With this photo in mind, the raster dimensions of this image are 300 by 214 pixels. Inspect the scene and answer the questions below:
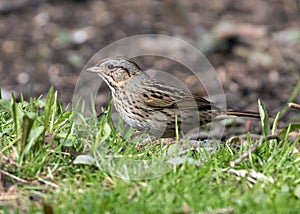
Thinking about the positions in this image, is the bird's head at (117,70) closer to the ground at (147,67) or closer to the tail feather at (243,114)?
the ground at (147,67)

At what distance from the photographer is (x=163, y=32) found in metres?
11.3

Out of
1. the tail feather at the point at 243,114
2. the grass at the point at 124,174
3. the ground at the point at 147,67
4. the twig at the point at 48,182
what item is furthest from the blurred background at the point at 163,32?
the twig at the point at 48,182

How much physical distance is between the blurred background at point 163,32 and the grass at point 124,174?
13.8ft

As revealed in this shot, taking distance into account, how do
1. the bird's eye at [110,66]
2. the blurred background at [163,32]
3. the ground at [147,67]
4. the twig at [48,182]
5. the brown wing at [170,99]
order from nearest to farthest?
the ground at [147,67]
the twig at [48,182]
the brown wing at [170,99]
the bird's eye at [110,66]
the blurred background at [163,32]

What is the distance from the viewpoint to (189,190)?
13.0 feet

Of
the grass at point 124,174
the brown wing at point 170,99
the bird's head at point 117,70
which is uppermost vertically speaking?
the bird's head at point 117,70

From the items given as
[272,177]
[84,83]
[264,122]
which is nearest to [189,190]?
[272,177]

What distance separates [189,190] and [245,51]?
7034 millimetres

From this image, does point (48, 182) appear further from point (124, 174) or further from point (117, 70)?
point (117, 70)

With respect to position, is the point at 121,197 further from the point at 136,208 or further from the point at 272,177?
the point at 272,177

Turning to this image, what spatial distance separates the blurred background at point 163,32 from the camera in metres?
9.84

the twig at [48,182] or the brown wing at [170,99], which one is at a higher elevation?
the brown wing at [170,99]

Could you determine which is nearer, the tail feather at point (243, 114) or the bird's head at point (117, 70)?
the bird's head at point (117, 70)

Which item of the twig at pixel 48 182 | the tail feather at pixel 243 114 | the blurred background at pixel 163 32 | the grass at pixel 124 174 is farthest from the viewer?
the blurred background at pixel 163 32
